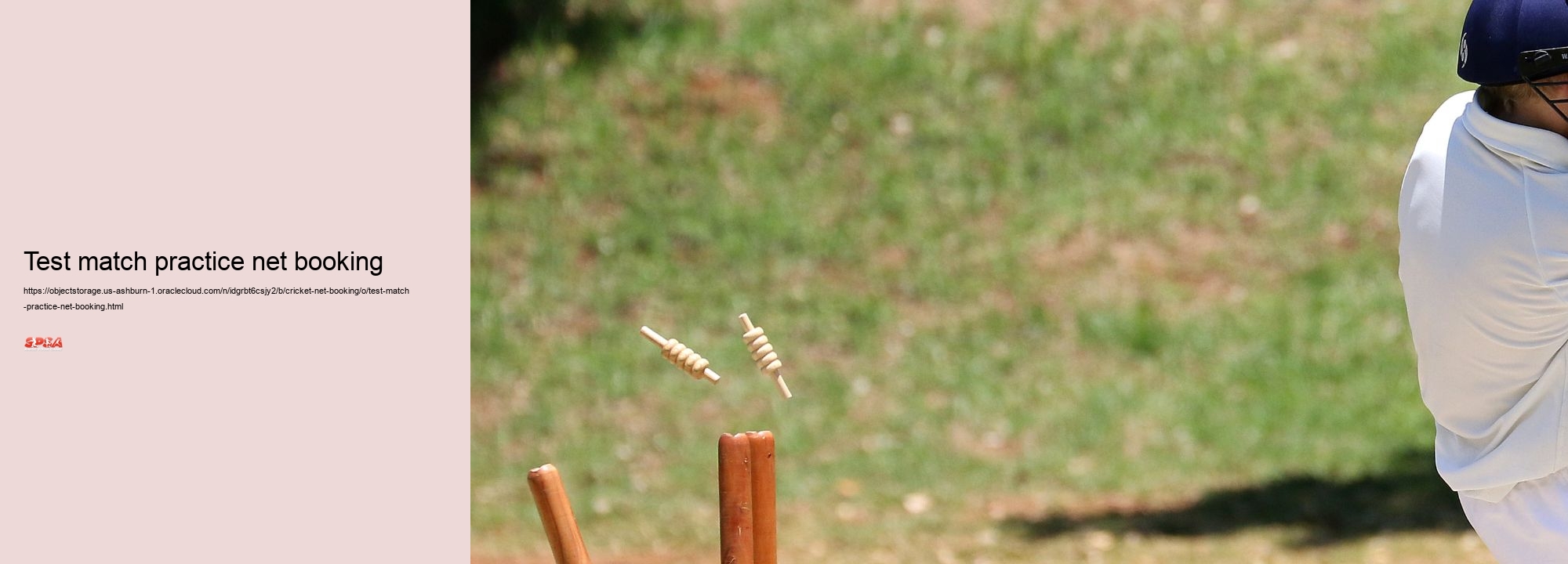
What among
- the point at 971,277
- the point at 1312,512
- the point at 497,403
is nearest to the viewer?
the point at 1312,512

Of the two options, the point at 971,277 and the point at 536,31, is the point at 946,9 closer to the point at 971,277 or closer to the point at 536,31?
the point at 971,277

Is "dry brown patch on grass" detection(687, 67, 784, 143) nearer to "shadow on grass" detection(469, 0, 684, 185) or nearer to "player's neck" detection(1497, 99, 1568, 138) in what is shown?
"shadow on grass" detection(469, 0, 684, 185)

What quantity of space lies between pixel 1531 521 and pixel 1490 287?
398mm

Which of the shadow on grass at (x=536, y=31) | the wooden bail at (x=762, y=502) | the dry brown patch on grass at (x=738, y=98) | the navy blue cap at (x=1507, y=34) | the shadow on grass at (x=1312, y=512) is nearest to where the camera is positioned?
the navy blue cap at (x=1507, y=34)

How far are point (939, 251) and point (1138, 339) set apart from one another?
4.16 feet

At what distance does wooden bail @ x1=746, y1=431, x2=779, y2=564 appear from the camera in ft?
8.46

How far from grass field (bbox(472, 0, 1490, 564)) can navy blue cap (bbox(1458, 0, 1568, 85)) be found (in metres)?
4.24

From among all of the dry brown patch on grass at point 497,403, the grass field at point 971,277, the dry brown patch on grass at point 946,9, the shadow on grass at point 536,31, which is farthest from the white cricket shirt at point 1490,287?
the shadow on grass at point 536,31

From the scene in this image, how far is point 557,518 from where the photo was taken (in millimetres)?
2654

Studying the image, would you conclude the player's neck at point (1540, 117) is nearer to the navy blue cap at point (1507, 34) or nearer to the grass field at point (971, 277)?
the navy blue cap at point (1507, 34)

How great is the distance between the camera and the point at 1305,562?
6184mm

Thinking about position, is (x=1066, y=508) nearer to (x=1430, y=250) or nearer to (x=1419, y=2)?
(x=1430, y=250)

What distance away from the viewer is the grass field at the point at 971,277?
22.9 feet

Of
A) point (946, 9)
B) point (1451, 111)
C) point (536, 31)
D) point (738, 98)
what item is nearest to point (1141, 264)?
point (946, 9)
